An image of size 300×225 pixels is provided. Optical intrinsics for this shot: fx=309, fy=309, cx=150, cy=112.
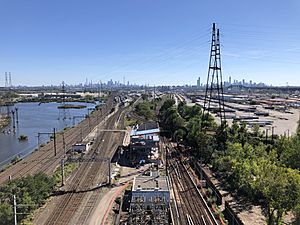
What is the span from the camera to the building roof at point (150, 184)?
10.2m

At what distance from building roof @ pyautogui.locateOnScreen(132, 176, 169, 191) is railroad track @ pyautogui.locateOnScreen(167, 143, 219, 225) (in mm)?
663

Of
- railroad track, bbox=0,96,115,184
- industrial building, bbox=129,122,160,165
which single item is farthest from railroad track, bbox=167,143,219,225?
railroad track, bbox=0,96,115,184

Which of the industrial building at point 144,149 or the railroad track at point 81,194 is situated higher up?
the industrial building at point 144,149

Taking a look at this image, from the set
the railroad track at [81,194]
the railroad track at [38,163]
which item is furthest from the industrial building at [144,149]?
the railroad track at [38,163]

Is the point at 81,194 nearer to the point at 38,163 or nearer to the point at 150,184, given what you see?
the point at 150,184

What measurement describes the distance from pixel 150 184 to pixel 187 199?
1.36 metres

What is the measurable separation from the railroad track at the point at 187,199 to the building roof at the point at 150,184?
0.66m

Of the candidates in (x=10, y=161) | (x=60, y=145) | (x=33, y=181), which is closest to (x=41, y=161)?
(x=10, y=161)

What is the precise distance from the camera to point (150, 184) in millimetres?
10672

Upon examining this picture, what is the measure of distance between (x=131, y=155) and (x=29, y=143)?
9.87 meters

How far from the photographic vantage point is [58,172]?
43.2ft

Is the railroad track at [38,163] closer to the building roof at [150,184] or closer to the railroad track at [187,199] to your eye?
the building roof at [150,184]

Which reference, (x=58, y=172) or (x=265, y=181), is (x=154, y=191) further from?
(x=58, y=172)

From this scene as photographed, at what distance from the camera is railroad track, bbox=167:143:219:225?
29.7 ft
